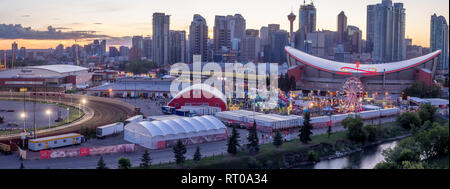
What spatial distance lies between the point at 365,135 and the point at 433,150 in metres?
1.95

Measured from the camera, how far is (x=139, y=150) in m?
7.26

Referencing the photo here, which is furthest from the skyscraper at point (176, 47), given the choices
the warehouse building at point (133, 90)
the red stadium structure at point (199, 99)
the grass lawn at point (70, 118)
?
the red stadium structure at point (199, 99)

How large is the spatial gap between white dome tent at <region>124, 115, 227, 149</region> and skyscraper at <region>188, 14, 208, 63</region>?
3112 cm

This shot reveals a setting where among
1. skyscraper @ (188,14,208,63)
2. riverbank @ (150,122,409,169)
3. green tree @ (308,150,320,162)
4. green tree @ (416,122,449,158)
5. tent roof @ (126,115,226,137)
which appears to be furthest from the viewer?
skyscraper @ (188,14,208,63)

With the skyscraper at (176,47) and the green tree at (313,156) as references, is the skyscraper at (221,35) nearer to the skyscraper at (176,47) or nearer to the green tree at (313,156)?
the skyscraper at (176,47)

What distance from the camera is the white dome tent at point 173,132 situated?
7.44 meters

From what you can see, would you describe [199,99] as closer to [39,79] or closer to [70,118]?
[70,118]

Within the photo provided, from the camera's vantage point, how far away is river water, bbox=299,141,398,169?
23.4 ft

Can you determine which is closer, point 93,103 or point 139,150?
point 139,150

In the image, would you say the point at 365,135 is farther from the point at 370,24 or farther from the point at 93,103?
the point at 370,24

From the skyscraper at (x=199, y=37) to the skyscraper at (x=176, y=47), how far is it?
2.40 metres

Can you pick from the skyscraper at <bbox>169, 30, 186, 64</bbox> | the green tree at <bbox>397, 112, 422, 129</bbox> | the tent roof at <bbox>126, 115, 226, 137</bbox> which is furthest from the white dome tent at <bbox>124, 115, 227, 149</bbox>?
the skyscraper at <bbox>169, 30, 186, 64</bbox>

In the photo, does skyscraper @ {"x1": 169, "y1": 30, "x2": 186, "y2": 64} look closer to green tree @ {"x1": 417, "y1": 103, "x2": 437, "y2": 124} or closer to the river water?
green tree @ {"x1": 417, "y1": 103, "x2": 437, "y2": 124}

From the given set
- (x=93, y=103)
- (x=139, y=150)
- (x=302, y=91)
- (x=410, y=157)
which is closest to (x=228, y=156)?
(x=139, y=150)
